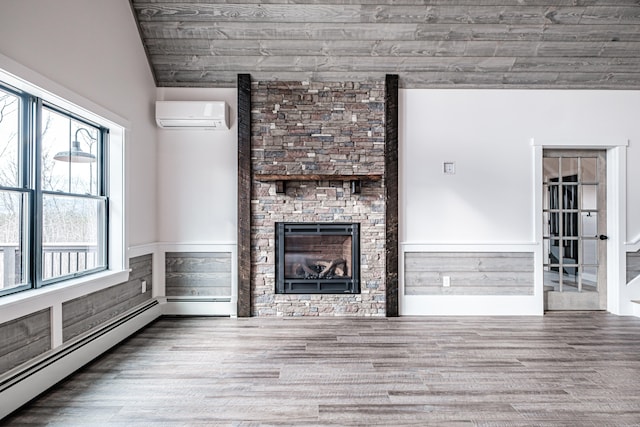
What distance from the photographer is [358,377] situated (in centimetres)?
289

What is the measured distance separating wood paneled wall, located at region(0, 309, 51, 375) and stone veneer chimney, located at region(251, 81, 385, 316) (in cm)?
216

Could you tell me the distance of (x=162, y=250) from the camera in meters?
4.61

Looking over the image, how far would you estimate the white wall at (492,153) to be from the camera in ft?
15.2


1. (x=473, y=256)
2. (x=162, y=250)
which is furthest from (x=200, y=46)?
(x=473, y=256)

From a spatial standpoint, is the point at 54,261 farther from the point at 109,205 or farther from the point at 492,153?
the point at 492,153

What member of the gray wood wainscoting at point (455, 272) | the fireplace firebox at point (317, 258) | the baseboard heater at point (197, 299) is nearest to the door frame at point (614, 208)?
the gray wood wainscoting at point (455, 272)

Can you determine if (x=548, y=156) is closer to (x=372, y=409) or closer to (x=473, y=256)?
(x=473, y=256)

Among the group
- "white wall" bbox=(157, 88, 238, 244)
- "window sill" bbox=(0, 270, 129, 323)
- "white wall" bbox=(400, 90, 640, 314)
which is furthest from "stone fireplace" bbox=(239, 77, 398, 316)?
"window sill" bbox=(0, 270, 129, 323)

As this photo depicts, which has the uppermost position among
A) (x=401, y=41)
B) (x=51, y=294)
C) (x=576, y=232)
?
(x=401, y=41)

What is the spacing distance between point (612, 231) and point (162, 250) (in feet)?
16.5

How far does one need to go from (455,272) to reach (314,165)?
1952mm

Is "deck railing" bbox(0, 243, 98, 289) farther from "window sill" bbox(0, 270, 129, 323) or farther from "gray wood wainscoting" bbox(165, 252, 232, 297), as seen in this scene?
"gray wood wainscoting" bbox(165, 252, 232, 297)

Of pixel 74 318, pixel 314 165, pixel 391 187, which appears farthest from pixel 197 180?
pixel 391 187

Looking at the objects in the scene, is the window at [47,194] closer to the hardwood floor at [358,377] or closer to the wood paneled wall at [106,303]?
the wood paneled wall at [106,303]
